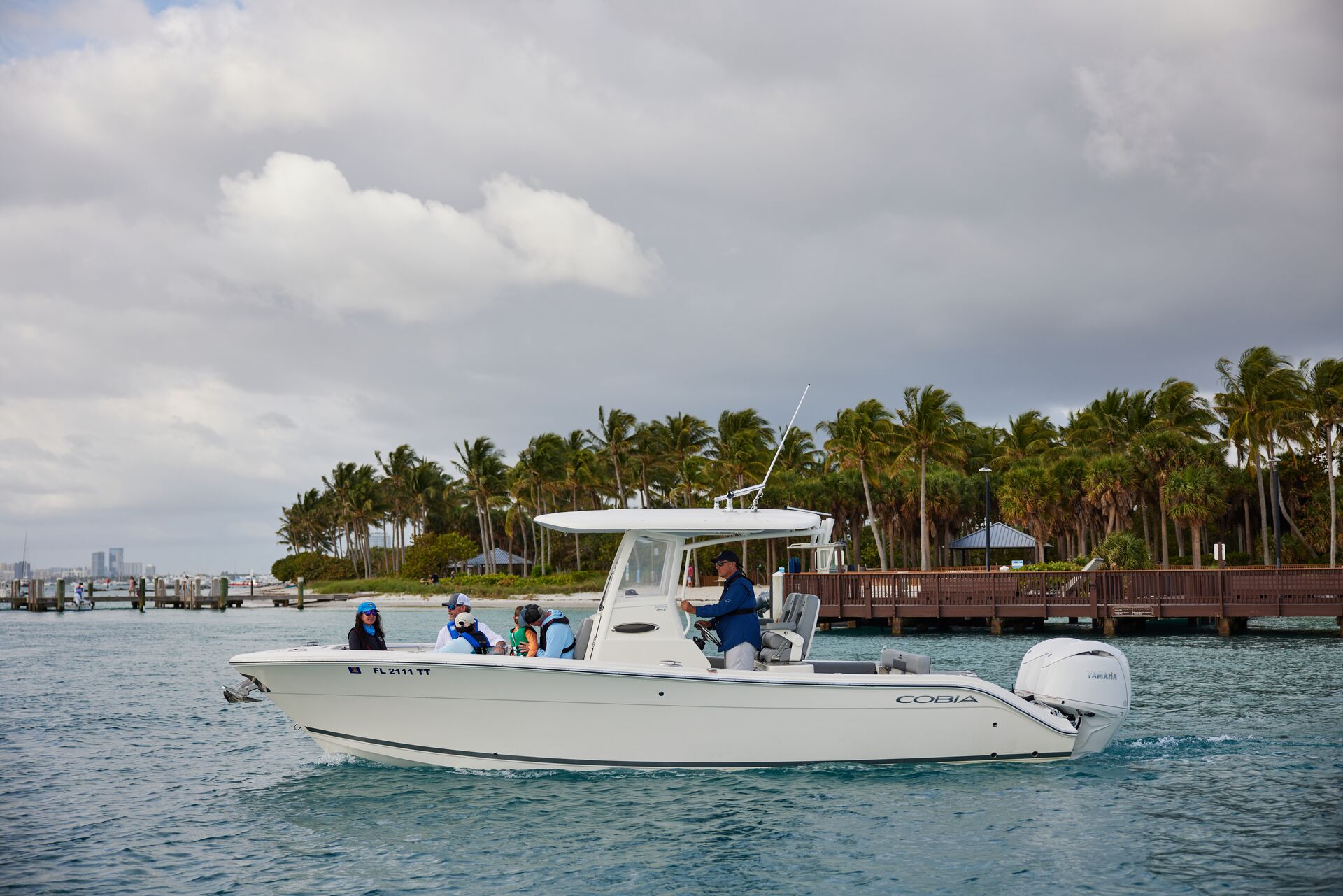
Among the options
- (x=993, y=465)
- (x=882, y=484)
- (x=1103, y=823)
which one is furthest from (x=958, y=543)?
(x=1103, y=823)

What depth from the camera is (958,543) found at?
4738cm

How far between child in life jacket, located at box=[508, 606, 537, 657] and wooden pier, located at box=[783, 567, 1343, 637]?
815 inches

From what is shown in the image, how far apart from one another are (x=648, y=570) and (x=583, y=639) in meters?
0.98

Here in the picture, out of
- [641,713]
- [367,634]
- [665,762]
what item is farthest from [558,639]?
[367,634]

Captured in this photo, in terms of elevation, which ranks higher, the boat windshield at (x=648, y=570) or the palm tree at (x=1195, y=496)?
the palm tree at (x=1195, y=496)

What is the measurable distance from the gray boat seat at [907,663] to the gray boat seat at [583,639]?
3.05 meters

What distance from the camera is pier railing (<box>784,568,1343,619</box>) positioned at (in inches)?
1145

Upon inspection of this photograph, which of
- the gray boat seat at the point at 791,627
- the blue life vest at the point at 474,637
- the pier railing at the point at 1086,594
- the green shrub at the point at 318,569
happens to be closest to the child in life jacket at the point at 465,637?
the blue life vest at the point at 474,637

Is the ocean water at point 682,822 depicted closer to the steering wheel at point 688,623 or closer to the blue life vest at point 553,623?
the blue life vest at point 553,623

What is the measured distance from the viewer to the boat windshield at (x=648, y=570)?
10117mm

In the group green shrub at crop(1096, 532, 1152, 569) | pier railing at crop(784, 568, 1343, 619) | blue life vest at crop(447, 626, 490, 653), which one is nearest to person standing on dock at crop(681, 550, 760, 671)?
blue life vest at crop(447, 626, 490, 653)

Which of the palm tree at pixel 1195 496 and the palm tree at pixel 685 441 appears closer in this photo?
the palm tree at pixel 1195 496

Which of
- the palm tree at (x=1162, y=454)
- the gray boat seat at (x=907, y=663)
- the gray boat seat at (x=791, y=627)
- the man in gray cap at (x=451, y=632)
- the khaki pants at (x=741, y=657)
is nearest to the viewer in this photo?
the khaki pants at (x=741, y=657)

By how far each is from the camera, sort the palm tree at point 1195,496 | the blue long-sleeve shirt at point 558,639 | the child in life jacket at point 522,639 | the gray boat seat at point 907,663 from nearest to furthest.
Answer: the blue long-sleeve shirt at point 558,639 → the gray boat seat at point 907,663 → the child in life jacket at point 522,639 → the palm tree at point 1195,496
